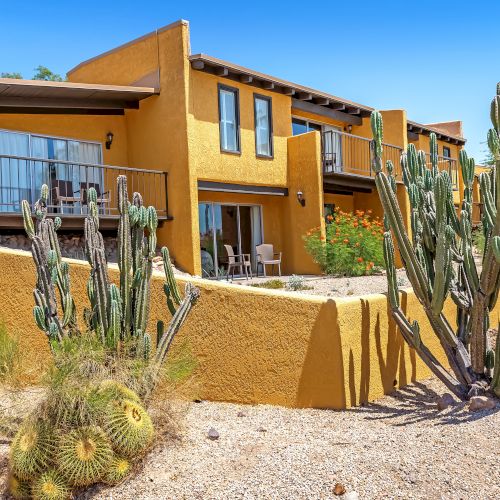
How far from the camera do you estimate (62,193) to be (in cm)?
1348

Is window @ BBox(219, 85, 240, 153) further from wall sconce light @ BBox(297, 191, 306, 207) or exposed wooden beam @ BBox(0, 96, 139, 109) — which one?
wall sconce light @ BBox(297, 191, 306, 207)

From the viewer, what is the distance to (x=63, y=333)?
5.59m

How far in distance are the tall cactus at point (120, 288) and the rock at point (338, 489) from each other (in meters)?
1.95

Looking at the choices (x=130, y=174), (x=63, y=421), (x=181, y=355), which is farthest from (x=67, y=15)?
(x=63, y=421)

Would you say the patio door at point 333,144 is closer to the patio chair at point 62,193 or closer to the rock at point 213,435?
the patio chair at point 62,193

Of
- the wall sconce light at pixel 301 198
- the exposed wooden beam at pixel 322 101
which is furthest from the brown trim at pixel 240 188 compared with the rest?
the exposed wooden beam at pixel 322 101

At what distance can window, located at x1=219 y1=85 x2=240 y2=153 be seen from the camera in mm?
15516

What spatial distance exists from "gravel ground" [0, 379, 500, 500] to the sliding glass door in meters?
10.2

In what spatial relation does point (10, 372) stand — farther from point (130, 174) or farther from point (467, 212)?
point (130, 174)

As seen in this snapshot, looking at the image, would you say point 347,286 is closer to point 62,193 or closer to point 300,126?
point 62,193

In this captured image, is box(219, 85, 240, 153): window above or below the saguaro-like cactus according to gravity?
above

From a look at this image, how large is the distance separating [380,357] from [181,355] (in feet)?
6.94

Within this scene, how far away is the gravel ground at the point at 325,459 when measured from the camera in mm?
4070

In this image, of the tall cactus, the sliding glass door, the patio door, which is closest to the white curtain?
the sliding glass door
